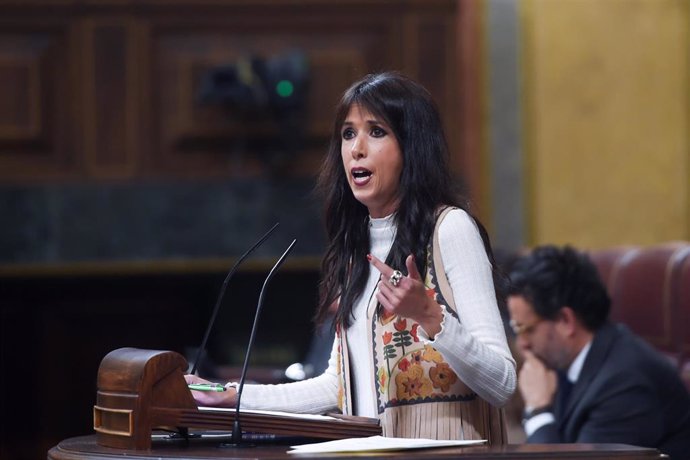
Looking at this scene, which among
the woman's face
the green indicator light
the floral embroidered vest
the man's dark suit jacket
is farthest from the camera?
the green indicator light

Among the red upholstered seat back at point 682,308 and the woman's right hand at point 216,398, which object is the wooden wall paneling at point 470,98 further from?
the woman's right hand at point 216,398

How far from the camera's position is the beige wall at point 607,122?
5.37 meters

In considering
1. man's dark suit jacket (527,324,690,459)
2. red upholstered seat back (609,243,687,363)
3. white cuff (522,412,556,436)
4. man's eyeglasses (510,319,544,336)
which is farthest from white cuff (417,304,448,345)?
red upholstered seat back (609,243,687,363)

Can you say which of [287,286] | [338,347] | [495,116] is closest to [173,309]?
[287,286]

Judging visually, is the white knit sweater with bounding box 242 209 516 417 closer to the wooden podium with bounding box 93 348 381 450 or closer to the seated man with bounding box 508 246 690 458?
the wooden podium with bounding box 93 348 381 450

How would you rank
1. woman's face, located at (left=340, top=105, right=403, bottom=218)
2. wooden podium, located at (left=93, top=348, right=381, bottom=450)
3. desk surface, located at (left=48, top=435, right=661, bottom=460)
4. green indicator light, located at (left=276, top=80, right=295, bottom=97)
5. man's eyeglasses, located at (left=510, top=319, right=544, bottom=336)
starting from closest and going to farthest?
desk surface, located at (left=48, top=435, right=661, bottom=460)
wooden podium, located at (left=93, top=348, right=381, bottom=450)
woman's face, located at (left=340, top=105, right=403, bottom=218)
man's eyeglasses, located at (left=510, top=319, right=544, bottom=336)
green indicator light, located at (left=276, top=80, right=295, bottom=97)

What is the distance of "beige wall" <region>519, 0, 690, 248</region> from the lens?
5.37 m

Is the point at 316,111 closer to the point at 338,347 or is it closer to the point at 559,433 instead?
the point at 559,433

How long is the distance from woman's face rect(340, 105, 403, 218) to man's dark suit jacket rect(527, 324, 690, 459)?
135 centimetres

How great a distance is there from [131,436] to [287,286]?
3908mm

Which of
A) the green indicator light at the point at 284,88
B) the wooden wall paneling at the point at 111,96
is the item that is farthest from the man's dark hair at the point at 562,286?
the wooden wall paneling at the point at 111,96

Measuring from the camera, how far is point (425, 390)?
183cm

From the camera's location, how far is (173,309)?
5492 mm

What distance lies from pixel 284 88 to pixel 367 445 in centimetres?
385
